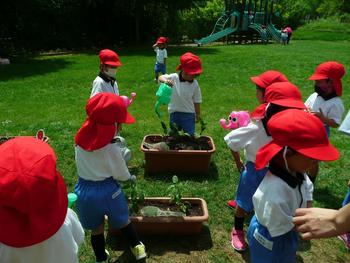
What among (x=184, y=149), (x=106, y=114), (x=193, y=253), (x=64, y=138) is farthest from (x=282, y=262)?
(x=64, y=138)

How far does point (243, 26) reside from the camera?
95.5 ft

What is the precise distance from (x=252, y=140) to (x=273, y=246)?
3.90 ft

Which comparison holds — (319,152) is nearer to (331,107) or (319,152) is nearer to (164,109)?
(331,107)

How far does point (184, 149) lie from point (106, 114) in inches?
99.1

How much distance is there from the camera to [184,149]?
5621mm

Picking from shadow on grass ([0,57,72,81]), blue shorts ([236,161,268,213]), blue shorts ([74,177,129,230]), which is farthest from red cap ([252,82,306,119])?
shadow on grass ([0,57,72,81])

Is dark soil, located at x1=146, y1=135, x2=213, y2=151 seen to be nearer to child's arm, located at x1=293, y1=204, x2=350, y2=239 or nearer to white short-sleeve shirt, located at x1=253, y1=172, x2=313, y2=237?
white short-sleeve shirt, located at x1=253, y1=172, x2=313, y2=237

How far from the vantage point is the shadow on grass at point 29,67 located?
46.3 feet

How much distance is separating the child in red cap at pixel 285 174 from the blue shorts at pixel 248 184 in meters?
0.98

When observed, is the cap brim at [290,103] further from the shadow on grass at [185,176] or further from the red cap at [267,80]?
the shadow on grass at [185,176]

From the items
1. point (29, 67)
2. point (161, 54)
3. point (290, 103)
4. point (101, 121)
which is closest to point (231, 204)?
point (290, 103)

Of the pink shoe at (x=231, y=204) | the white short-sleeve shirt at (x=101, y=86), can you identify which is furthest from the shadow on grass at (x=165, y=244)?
the white short-sleeve shirt at (x=101, y=86)

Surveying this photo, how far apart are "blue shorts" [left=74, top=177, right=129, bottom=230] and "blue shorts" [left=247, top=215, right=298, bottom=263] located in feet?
4.18

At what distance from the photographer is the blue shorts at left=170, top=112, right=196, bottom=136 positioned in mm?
5816
